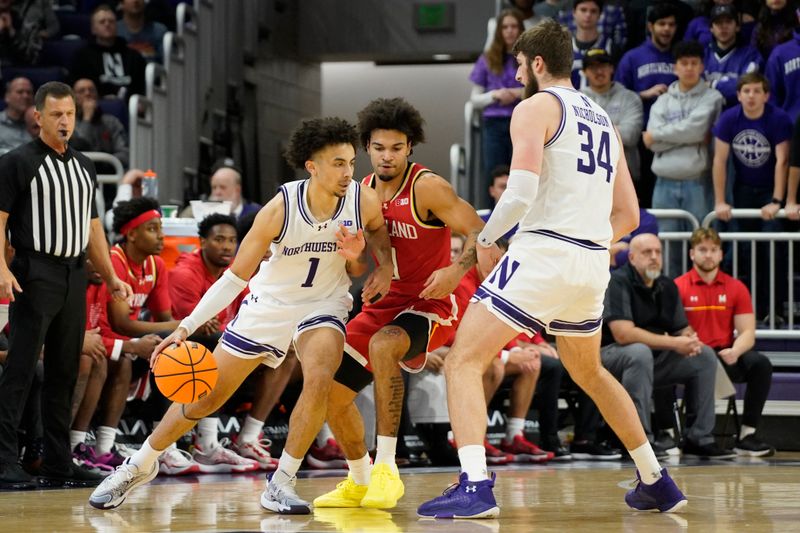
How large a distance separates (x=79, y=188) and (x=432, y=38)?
26.7 ft

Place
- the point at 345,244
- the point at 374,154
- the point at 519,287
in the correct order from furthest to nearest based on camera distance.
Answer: the point at 374,154 < the point at 345,244 < the point at 519,287

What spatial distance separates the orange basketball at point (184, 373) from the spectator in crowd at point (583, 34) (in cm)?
595

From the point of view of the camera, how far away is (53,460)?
660cm

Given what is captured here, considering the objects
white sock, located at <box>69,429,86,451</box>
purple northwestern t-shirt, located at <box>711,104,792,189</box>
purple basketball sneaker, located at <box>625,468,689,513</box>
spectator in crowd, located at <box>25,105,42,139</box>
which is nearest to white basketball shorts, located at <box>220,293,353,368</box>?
purple basketball sneaker, located at <box>625,468,689,513</box>

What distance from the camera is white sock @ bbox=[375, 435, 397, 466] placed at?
5516mm

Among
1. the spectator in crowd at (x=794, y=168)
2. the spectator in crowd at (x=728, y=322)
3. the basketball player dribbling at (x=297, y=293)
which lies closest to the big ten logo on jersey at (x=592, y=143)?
the basketball player dribbling at (x=297, y=293)

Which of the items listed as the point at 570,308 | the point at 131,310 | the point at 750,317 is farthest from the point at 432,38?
the point at 570,308

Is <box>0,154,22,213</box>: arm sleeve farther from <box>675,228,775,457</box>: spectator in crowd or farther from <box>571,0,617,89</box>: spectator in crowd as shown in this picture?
<box>571,0,617,89</box>: spectator in crowd

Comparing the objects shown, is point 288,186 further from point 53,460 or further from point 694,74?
point 694,74

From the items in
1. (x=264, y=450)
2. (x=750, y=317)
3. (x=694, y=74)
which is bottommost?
(x=264, y=450)

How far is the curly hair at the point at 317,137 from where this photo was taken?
544cm

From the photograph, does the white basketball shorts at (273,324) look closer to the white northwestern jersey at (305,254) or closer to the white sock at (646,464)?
the white northwestern jersey at (305,254)

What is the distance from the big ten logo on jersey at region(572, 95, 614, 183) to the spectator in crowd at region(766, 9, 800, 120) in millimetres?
5325

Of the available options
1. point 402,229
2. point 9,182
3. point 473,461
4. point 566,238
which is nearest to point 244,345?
point 402,229
